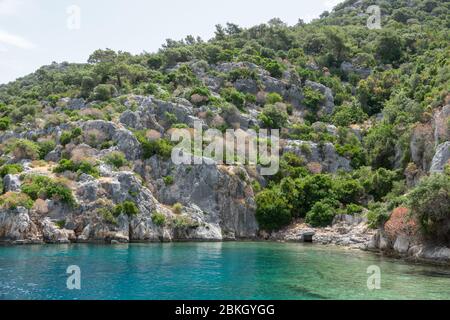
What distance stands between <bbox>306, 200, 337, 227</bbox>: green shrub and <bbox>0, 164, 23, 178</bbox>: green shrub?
40242 mm

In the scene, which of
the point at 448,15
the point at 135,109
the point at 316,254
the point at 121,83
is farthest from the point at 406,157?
the point at 448,15

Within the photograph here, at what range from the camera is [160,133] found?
72000mm

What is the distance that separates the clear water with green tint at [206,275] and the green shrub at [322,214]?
18.4m

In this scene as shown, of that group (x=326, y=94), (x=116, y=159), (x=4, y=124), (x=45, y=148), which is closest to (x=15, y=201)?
(x=116, y=159)

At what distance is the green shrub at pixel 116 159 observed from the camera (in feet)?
203

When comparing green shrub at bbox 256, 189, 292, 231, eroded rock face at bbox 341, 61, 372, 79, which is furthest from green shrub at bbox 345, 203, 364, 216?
eroded rock face at bbox 341, 61, 372, 79

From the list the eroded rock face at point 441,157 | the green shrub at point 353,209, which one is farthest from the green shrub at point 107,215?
the eroded rock face at point 441,157

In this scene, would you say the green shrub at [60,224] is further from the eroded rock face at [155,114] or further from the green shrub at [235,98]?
the green shrub at [235,98]

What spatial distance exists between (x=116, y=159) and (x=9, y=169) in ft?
44.6

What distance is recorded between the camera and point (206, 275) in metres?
30.4

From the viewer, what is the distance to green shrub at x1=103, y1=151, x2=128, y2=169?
61844 millimetres

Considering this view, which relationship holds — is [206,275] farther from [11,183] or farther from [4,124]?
[4,124]

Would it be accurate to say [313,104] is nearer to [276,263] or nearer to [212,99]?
[212,99]

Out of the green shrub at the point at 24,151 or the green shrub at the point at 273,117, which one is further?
the green shrub at the point at 273,117
